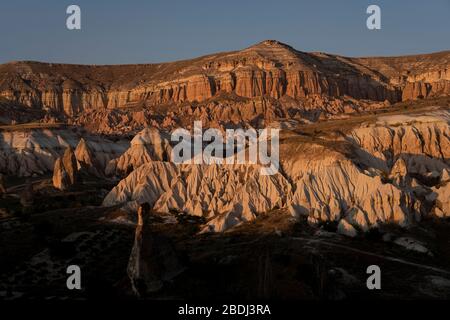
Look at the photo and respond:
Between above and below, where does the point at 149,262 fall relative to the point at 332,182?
below

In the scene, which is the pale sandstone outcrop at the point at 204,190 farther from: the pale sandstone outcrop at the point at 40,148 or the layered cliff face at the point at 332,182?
the pale sandstone outcrop at the point at 40,148

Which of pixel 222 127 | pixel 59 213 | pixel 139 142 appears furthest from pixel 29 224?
pixel 222 127

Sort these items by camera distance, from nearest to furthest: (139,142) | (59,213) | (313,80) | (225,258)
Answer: (225,258) < (59,213) < (139,142) < (313,80)

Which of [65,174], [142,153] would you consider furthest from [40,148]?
[65,174]

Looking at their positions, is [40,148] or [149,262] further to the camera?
[40,148]

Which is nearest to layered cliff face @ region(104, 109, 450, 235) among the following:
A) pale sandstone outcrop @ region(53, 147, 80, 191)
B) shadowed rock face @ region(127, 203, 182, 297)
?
pale sandstone outcrop @ region(53, 147, 80, 191)

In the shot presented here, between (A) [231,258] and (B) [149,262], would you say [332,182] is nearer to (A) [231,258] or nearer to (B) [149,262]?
(A) [231,258]

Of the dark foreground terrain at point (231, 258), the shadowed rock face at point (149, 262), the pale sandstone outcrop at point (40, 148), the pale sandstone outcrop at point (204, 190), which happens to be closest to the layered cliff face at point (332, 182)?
the pale sandstone outcrop at point (204, 190)
